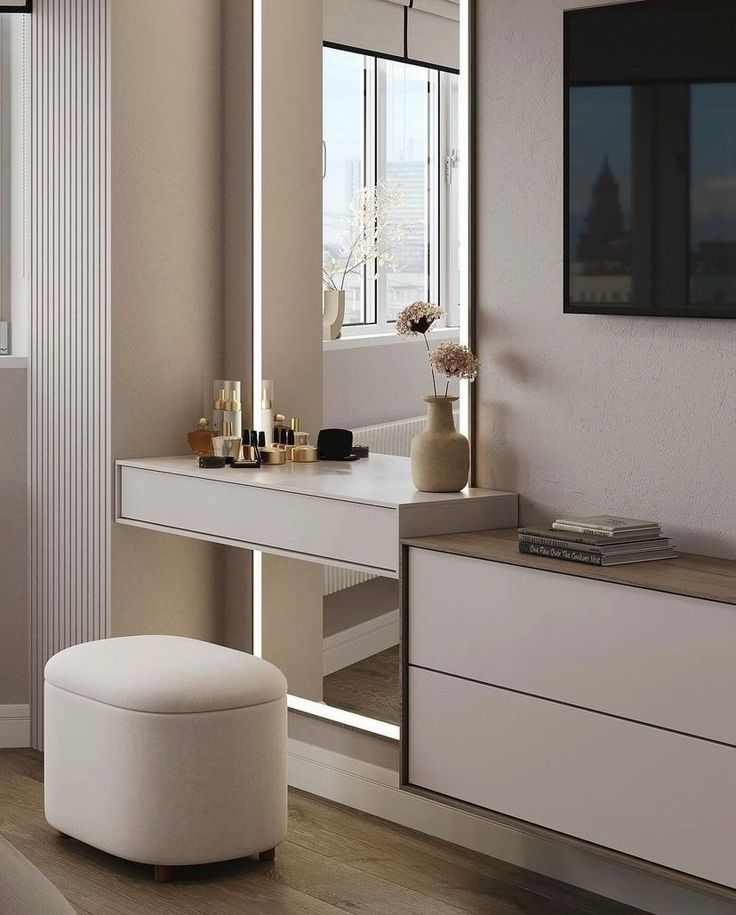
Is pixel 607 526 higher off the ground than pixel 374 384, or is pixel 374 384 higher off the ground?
pixel 374 384

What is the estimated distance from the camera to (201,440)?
139 inches

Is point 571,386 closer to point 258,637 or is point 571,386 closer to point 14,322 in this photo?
point 258,637

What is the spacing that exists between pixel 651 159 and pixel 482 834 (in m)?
1.55

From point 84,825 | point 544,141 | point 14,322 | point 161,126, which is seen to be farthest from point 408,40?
point 84,825

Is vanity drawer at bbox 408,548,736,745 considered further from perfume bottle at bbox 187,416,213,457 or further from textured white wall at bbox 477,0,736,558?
perfume bottle at bbox 187,416,213,457

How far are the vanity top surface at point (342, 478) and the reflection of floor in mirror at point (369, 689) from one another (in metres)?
0.41

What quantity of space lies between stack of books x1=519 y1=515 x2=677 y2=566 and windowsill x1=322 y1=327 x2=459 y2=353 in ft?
2.04

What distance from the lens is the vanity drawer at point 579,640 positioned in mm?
2318

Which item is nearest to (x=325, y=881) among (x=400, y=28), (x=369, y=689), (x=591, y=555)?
(x=369, y=689)

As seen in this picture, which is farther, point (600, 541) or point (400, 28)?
point (400, 28)

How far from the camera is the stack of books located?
253cm

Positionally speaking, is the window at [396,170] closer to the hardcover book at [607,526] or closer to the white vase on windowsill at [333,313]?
the white vase on windowsill at [333,313]

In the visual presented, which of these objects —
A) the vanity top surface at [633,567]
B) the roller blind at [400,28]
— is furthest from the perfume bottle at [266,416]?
the roller blind at [400,28]

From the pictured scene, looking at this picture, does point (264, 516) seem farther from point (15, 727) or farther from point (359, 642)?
point (15, 727)
